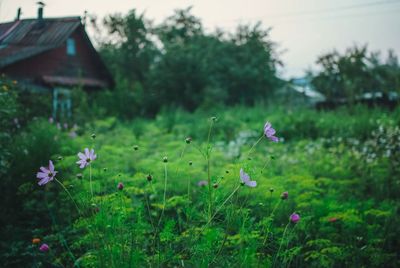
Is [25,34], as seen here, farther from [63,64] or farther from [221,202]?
[63,64]

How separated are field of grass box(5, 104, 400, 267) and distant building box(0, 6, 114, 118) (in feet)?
3.94

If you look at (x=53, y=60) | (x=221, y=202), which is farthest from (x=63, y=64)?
(x=221, y=202)

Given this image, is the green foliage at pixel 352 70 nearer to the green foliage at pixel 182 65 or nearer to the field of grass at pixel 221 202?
the green foliage at pixel 182 65

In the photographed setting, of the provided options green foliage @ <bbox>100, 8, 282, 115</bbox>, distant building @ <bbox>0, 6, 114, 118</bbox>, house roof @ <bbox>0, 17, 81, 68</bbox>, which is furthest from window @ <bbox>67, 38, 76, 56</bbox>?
house roof @ <bbox>0, 17, 81, 68</bbox>

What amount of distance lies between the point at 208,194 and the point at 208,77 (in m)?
15.9

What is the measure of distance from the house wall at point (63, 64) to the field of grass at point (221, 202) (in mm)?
5197

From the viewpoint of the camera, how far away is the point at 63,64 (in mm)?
15078

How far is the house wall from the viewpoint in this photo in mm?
12586

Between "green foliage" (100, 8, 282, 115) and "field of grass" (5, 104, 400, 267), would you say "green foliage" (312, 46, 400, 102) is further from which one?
"field of grass" (5, 104, 400, 267)

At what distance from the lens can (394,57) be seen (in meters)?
25.1

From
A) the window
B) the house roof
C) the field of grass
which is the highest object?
the window

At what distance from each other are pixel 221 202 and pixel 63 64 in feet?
47.7

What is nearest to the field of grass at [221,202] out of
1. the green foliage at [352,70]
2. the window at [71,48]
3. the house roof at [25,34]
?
the house roof at [25,34]

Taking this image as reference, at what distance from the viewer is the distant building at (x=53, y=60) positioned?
13.3 ft
